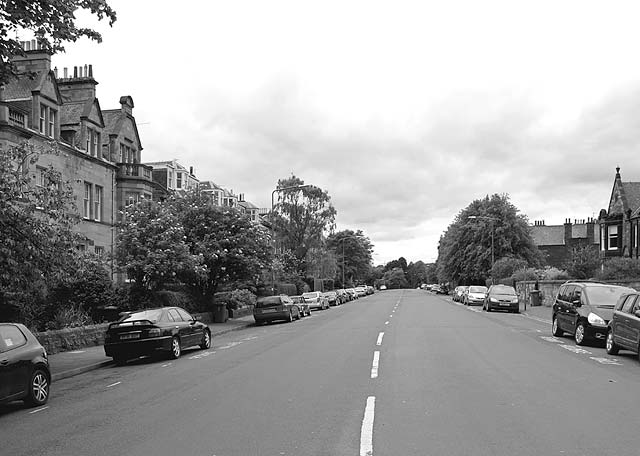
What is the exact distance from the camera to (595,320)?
56.8ft

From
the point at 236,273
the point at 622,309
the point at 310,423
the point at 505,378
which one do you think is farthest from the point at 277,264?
the point at 310,423

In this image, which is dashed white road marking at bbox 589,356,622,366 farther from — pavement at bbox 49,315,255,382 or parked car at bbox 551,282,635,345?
pavement at bbox 49,315,255,382

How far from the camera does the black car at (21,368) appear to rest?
371 inches

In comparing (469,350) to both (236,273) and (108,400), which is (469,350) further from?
(236,273)

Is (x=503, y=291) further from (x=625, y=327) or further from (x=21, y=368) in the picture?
(x=21, y=368)

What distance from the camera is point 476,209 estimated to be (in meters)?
72.6

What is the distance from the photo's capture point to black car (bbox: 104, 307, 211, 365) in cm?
1602

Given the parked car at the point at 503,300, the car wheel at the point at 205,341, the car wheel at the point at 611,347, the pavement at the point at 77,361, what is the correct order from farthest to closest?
the parked car at the point at 503,300 < the car wheel at the point at 205,341 < the car wheel at the point at 611,347 < the pavement at the point at 77,361

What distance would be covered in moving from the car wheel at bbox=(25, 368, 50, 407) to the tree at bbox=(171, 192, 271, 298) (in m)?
19.2

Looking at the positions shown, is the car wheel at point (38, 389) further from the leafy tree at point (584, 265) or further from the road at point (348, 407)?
the leafy tree at point (584, 265)

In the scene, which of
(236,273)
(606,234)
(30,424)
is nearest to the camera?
(30,424)

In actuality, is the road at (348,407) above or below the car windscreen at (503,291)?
A: below

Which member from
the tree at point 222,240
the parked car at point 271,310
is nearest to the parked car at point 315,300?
the parked car at point 271,310

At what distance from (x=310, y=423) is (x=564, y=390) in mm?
4512
